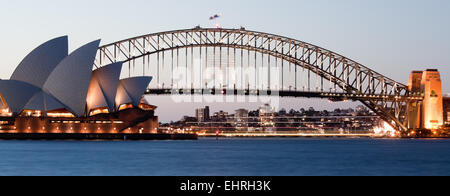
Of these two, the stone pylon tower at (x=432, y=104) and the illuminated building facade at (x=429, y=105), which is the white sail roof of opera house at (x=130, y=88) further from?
the stone pylon tower at (x=432, y=104)

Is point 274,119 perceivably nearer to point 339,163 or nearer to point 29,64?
point 29,64

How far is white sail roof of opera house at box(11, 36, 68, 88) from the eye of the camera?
6506 centimetres

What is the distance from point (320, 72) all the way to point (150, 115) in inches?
681

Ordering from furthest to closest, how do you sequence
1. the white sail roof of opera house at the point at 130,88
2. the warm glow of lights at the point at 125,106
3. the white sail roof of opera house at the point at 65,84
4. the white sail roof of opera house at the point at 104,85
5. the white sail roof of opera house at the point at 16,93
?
1. the warm glow of lights at the point at 125,106
2. the white sail roof of opera house at the point at 130,88
3. the white sail roof of opera house at the point at 16,93
4. the white sail roof of opera house at the point at 104,85
5. the white sail roof of opera house at the point at 65,84

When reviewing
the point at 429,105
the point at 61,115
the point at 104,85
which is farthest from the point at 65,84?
the point at 429,105

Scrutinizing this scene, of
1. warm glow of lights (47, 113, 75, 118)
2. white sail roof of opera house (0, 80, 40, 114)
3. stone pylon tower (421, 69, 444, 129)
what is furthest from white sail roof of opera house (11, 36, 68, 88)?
stone pylon tower (421, 69, 444, 129)

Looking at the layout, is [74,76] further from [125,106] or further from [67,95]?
[125,106]

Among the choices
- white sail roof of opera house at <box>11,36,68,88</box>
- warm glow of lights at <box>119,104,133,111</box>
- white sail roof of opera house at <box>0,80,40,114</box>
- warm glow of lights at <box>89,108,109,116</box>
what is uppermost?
white sail roof of opera house at <box>11,36,68,88</box>

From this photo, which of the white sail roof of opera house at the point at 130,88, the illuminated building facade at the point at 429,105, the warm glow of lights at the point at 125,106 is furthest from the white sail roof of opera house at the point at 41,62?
the illuminated building facade at the point at 429,105

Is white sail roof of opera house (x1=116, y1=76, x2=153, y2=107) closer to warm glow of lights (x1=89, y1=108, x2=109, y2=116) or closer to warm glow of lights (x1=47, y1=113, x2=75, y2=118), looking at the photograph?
warm glow of lights (x1=89, y1=108, x2=109, y2=116)

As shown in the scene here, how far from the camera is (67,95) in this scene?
65.8 metres

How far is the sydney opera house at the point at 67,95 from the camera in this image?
210 feet

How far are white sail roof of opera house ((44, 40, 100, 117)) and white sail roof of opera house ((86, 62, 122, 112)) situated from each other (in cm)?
167
